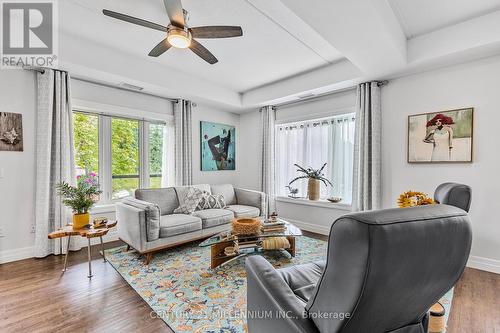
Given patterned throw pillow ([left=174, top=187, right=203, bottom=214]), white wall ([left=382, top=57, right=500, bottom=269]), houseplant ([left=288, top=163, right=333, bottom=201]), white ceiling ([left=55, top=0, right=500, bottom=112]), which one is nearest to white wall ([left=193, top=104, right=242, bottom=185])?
white ceiling ([left=55, top=0, right=500, bottom=112])

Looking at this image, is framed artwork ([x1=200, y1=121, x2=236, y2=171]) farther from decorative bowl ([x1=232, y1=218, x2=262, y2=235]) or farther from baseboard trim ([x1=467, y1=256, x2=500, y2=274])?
baseboard trim ([x1=467, y1=256, x2=500, y2=274])

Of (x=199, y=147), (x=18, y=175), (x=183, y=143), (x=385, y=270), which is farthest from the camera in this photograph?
(x=199, y=147)

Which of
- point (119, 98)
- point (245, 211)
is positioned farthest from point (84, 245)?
point (245, 211)

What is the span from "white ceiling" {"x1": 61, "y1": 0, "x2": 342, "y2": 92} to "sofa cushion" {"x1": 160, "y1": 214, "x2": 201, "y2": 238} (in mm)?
2214

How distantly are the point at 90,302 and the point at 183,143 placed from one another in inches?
111

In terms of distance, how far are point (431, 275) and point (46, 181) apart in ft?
12.6

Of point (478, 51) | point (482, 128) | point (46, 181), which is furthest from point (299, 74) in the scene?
point (46, 181)

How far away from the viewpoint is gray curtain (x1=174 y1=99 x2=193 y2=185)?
428 centimetres

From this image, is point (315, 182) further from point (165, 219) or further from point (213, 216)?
point (165, 219)

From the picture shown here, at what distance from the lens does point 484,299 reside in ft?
6.84

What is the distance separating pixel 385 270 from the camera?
72 centimetres

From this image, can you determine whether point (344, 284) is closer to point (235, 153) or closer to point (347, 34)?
point (347, 34)

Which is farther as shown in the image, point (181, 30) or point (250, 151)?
point (250, 151)

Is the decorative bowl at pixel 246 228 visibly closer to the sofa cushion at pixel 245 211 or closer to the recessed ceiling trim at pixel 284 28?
the sofa cushion at pixel 245 211
